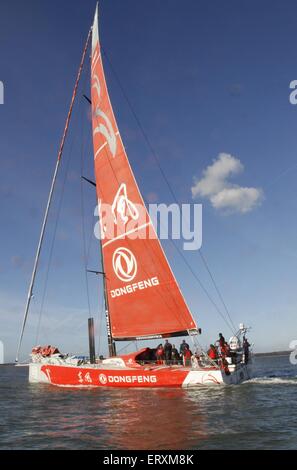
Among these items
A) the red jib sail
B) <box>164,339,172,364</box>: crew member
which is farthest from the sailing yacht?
<box>164,339,172,364</box>: crew member

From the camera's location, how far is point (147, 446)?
9828mm

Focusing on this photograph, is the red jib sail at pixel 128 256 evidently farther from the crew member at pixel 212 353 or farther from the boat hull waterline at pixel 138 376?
the boat hull waterline at pixel 138 376

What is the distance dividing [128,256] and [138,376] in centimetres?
622

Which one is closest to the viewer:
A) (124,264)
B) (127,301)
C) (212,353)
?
(212,353)

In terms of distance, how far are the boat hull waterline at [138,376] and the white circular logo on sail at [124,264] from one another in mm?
4813

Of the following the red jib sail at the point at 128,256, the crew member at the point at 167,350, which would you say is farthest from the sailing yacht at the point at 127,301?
the crew member at the point at 167,350

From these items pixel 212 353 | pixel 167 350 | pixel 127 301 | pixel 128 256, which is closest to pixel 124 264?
pixel 128 256

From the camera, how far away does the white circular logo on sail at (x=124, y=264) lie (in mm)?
22312

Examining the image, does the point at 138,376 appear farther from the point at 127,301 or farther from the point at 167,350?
the point at 127,301

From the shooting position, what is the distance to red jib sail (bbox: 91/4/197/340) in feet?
68.8

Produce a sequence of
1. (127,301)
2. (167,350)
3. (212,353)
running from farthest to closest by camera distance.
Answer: (127,301) < (167,350) < (212,353)

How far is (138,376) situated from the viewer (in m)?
20.0
